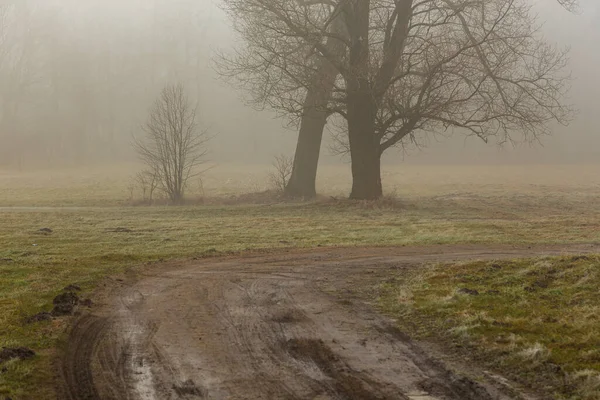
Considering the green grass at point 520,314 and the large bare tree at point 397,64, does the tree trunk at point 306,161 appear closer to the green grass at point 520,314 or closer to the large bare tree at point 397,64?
the large bare tree at point 397,64

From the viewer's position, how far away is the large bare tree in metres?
24.0

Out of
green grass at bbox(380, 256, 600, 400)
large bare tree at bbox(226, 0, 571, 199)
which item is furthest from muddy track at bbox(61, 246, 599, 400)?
large bare tree at bbox(226, 0, 571, 199)

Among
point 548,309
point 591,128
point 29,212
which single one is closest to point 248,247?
point 548,309

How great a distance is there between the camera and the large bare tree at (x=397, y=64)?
2402 cm

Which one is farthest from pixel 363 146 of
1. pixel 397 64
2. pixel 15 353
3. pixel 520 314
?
pixel 15 353

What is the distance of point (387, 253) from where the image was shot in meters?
14.3

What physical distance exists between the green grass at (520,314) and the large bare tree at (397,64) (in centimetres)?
1334

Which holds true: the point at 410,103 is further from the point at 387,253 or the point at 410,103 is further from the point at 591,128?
the point at 591,128

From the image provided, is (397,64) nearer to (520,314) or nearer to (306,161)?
(306,161)

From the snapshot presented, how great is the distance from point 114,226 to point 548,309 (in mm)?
14759

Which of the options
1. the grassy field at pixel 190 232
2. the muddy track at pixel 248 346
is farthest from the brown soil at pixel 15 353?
the muddy track at pixel 248 346

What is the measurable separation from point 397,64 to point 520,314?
17.4m

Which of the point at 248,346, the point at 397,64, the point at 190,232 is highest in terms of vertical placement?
the point at 397,64

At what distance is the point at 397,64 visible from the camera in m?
24.4
